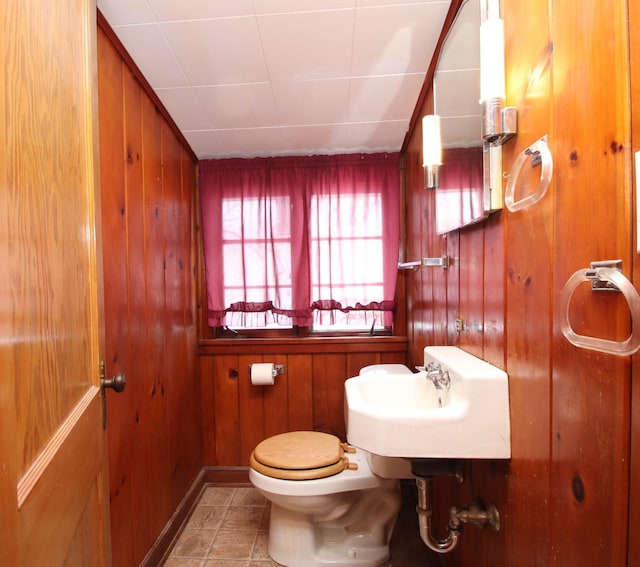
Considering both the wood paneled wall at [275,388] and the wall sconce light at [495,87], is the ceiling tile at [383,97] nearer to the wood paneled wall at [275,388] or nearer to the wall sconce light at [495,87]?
the wall sconce light at [495,87]

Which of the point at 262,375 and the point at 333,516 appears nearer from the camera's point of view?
the point at 333,516

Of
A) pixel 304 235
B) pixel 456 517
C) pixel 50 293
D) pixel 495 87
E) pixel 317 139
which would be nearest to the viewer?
A: pixel 50 293

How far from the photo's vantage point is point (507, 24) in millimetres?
837

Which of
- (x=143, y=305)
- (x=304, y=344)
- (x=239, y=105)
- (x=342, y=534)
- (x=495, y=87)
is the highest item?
(x=239, y=105)

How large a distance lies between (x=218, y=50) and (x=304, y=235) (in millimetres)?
1043

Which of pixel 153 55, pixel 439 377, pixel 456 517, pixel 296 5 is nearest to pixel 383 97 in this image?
pixel 296 5

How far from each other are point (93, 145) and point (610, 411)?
114 cm

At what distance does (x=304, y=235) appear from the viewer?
82.4 inches

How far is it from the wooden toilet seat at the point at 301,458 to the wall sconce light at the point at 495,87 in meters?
1.32

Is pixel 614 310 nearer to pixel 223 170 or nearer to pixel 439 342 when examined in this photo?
pixel 439 342

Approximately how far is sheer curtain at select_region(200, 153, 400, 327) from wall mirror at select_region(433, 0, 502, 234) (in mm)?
784

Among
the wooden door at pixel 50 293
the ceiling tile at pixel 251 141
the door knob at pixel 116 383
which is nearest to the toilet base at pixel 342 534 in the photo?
the wooden door at pixel 50 293

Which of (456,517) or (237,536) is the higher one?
(456,517)

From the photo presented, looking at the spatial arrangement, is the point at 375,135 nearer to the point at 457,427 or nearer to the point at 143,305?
the point at 143,305
